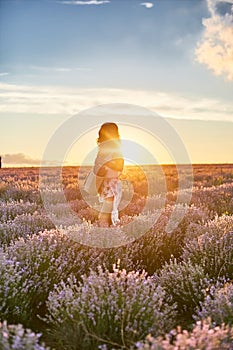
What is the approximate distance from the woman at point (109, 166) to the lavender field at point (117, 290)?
33.4 inches

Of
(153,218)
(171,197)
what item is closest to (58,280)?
(153,218)

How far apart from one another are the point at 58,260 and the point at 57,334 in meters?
1.34

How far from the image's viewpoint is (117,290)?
4145mm

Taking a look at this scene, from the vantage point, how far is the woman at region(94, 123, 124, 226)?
8.09 m

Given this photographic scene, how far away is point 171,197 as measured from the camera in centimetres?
1289

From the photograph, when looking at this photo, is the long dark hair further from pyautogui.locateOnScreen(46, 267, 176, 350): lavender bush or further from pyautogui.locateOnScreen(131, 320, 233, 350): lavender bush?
pyautogui.locateOnScreen(131, 320, 233, 350): lavender bush

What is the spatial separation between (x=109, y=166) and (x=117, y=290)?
4.15m

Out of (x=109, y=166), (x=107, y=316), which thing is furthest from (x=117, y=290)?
(x=109, y=166)

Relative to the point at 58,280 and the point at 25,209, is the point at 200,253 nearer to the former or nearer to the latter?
the point at 58,280

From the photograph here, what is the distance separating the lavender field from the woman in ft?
2.79

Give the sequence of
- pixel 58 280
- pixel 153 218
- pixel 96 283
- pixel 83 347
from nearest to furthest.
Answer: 1. pixel 83 347
2. pixel 96 283
3. pixel 58 280
4. pixel 153 218

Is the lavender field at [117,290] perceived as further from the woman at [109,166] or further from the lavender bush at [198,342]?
the woman at [109,166]

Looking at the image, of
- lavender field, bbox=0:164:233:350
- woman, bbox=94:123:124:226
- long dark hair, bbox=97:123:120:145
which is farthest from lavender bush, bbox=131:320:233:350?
long dark hair, bbox=97:123:120:145

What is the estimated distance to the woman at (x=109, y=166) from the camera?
8.09 metres
